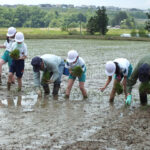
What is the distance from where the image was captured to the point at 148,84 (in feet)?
25.5

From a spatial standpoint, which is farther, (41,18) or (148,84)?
(41,18)

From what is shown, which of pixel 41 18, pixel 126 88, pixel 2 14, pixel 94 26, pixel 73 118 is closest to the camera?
pixel 73 118

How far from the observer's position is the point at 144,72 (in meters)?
7.49

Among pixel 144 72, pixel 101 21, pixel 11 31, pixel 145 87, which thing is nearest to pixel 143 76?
pixel 144 72

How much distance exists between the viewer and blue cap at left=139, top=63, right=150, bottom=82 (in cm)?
747

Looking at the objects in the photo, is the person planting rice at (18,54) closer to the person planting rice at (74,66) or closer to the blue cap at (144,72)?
the person planting rice at (74,66)

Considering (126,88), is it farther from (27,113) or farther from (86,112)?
(27,113)

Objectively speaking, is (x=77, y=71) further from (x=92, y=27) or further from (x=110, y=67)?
(x=92, y=27)

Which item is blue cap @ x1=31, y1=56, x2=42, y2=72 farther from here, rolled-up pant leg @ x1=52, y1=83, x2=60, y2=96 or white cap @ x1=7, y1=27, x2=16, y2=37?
white cap @ x1=7, y1=27, x2=16, y2=37

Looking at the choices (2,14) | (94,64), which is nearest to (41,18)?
(2,14)

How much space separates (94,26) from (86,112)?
46214 millimetres

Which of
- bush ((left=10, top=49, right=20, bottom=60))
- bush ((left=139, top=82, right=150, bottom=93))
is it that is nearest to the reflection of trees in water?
bush ((left=10, top=49, right=20, bottom=60))

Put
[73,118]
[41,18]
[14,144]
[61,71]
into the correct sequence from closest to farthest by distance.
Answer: [14,144], [73,118], [61,71], [41,18]

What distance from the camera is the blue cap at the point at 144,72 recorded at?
7.47 meters
